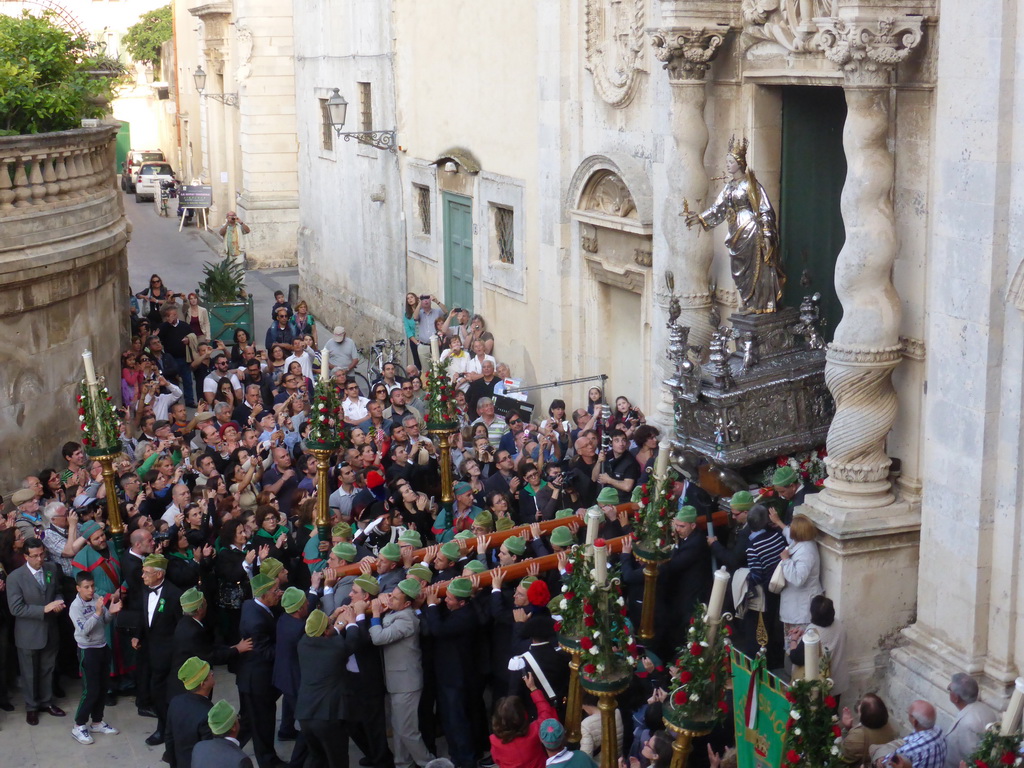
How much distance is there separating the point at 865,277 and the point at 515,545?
305cm

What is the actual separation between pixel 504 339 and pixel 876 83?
28.2 feet

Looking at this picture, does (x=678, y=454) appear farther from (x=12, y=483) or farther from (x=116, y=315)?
(x=116, y=315)

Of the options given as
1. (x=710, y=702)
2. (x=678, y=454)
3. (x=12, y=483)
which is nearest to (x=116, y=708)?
(x=12, y=483)

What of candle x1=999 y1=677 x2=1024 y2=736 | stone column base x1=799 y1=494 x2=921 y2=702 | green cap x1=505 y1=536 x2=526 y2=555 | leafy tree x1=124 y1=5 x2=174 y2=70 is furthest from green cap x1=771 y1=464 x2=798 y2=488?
leafy tree x1=124 y1=5 x2=174 y2=70

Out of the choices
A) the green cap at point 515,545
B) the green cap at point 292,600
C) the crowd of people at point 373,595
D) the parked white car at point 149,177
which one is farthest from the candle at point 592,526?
the parked white car at point 149,177

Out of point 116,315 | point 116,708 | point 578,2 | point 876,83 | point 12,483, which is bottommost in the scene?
point 116,708

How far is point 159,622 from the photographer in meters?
10.3

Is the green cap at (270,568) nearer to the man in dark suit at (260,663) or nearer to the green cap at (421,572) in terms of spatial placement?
the man in dark suit at (260,663)

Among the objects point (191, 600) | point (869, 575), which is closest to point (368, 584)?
point (191, 600)

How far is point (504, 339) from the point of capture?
57.2 feet

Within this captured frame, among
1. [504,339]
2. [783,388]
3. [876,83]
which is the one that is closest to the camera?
[876,83]

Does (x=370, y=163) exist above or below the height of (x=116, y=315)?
above

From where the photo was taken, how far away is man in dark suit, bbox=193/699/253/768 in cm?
820

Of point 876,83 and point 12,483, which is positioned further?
point 12,483
